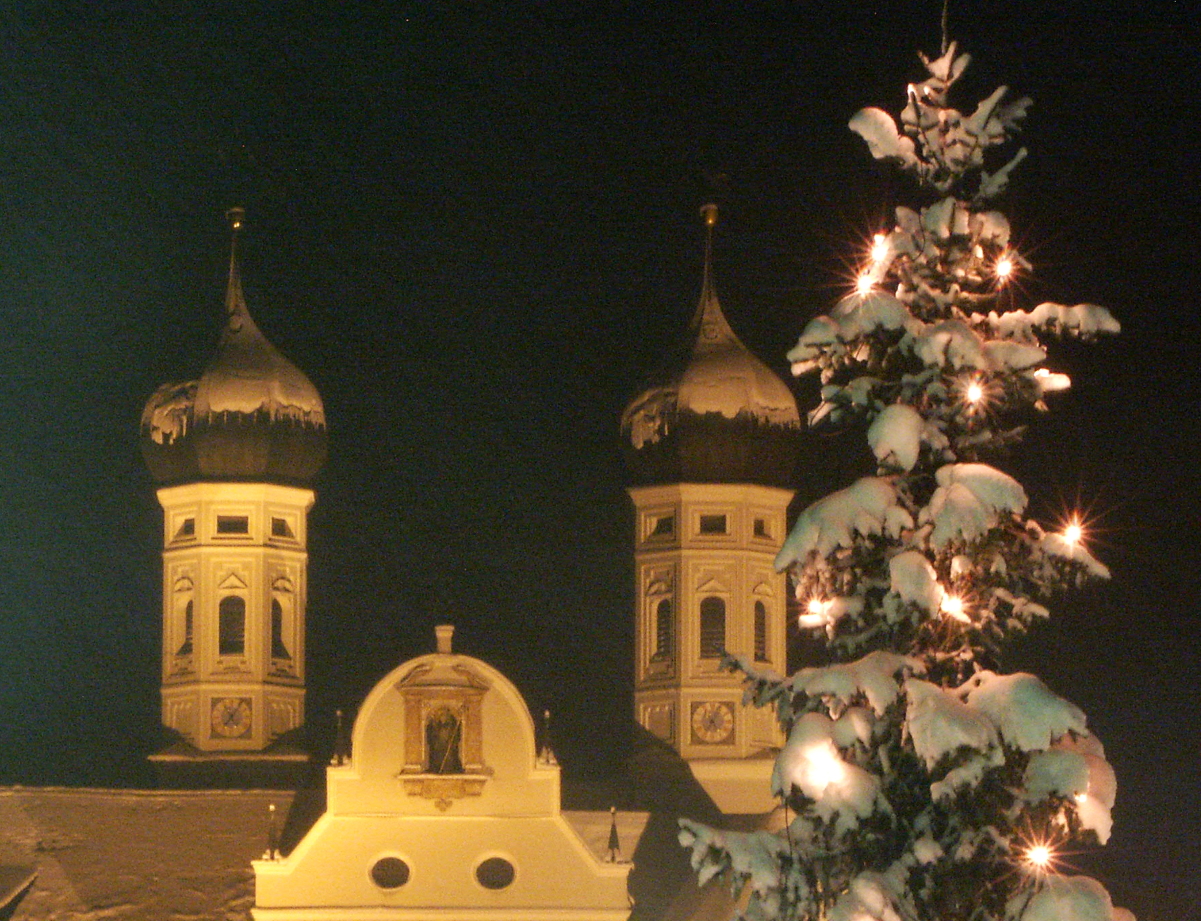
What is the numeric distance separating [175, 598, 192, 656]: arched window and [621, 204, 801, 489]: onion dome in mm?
6488

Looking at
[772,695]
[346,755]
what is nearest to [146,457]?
[346,755]

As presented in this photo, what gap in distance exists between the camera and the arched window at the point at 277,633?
41562 mm

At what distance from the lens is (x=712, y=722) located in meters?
40.4

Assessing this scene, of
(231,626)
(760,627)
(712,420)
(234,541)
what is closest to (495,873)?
(760,627)

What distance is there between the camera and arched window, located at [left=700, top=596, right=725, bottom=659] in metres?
40.8

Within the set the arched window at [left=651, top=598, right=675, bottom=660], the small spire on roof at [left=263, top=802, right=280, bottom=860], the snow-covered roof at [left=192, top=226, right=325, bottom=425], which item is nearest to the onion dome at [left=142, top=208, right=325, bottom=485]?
the snow-covered roof at [left=192, top=226, right=325, bottom=425]

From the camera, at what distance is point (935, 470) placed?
47.6 feet

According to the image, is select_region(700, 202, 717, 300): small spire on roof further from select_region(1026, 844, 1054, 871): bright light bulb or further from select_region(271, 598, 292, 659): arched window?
select_region(1026, 844, 1054, 871): bright light bulb

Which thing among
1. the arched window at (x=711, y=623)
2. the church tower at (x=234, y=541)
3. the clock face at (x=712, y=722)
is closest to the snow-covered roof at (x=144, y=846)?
the church tower at (x=234, y=541)

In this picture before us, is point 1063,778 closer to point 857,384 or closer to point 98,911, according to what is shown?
point 857,384

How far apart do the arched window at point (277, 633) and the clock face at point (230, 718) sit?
0.99 m

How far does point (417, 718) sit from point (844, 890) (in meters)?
23.3

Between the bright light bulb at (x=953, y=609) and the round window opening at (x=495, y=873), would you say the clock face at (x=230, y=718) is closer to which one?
the round window opening at (x=495, y=873)

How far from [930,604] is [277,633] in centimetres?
2835
